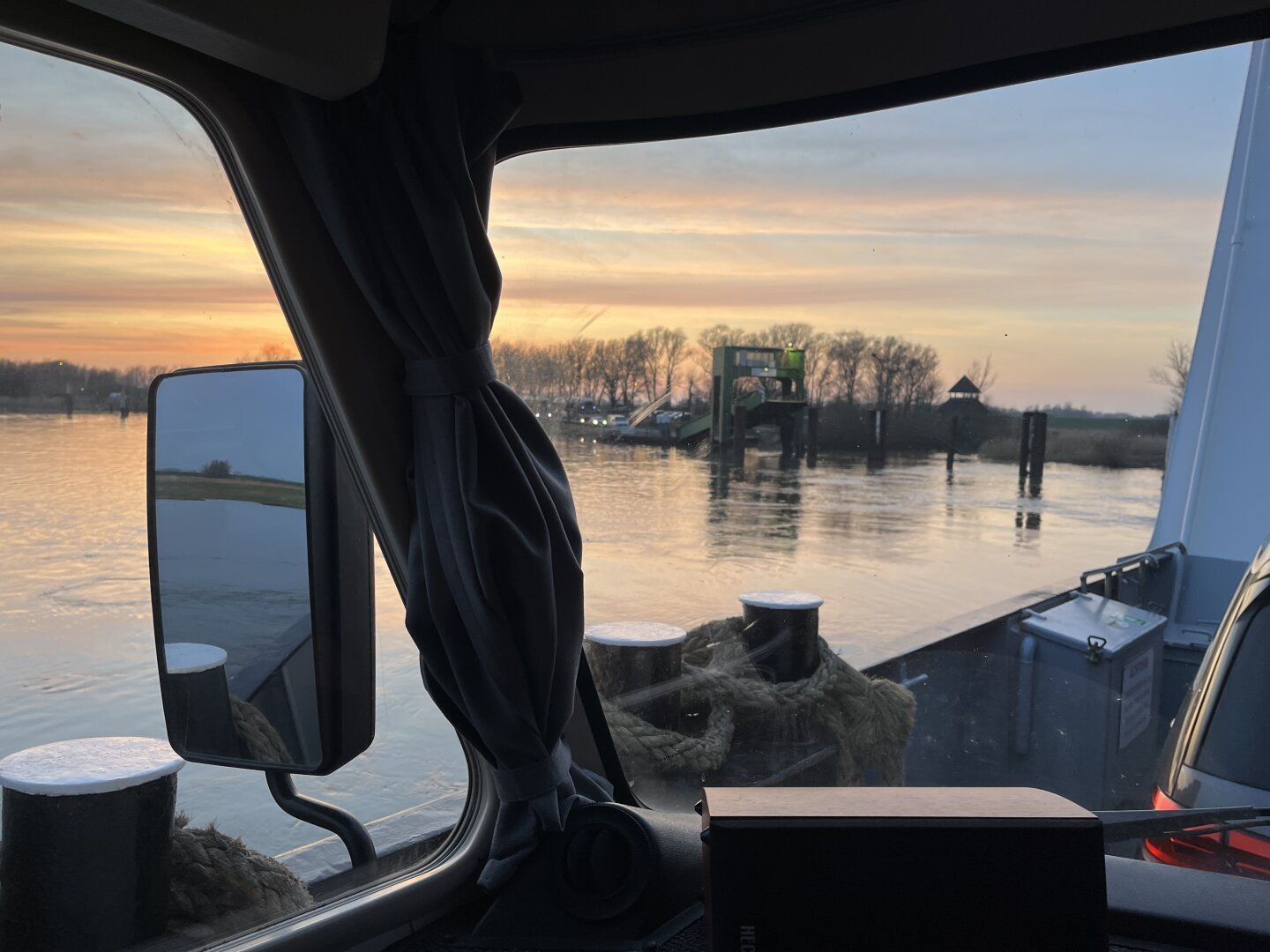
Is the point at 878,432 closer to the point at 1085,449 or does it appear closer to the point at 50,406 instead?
the point at 1085,449

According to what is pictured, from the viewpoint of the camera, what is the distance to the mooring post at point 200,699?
1283 millimetres

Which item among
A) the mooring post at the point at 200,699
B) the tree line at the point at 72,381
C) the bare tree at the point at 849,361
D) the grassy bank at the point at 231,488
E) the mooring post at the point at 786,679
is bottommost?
the mooring post at the point at 786,679

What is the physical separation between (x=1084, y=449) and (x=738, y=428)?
845 millimetres

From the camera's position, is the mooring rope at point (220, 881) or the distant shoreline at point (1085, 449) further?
the distant shoreline at point (1085, 449)

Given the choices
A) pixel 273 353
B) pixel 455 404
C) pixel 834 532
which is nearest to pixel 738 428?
pixel 834 532

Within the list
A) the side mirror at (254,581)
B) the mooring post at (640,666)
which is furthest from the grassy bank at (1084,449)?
the side mirror at (254,581)

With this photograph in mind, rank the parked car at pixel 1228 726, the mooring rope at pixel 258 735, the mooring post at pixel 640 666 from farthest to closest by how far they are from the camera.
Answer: the mooring post at pixel 640 666 → the parked car at pixel 1228 726 → the mooring rope at pixel 258 735

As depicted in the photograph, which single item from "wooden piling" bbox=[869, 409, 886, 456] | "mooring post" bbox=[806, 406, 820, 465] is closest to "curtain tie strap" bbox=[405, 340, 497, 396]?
"mooring post" bbox=[806, 406, 820, 465]

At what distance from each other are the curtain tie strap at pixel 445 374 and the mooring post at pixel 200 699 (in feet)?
1.58

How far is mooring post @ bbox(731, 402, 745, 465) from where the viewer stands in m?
2.13

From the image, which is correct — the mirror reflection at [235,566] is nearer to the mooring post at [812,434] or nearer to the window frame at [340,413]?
the window frame at [340,413]

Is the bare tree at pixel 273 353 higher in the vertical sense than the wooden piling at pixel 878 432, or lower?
higher

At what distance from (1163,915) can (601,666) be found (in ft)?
3.58

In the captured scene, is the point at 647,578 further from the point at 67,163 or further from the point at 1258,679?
the point at 67,163
